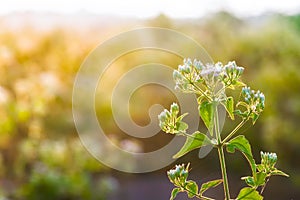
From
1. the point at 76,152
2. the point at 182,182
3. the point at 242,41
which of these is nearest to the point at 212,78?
→ the point at 182,182

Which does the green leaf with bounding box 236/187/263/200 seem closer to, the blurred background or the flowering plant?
the flowering plant

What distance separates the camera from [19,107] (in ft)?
10.9

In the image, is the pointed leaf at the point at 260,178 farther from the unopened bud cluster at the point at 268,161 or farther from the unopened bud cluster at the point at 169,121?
the unopened bud cluster at the point at 169,121

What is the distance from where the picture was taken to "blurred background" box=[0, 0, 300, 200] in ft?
10.9

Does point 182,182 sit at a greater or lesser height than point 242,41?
lesser

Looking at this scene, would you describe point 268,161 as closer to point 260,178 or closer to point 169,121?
point 260,178

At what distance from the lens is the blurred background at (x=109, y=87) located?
3.33 metres

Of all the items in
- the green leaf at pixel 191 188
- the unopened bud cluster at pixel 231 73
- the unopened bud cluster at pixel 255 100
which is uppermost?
the unopened bud cluster at pixel 231 73

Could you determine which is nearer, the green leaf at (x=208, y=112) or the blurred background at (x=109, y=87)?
the green leaf at (x=208, y=112)

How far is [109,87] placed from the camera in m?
4.42

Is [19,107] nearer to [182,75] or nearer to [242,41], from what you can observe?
[242,41]

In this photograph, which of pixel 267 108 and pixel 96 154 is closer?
pixel 96 154

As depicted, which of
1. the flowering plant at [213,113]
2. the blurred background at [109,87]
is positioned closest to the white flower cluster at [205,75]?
the flowering plant at [213,113]

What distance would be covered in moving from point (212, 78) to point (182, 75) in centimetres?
4
